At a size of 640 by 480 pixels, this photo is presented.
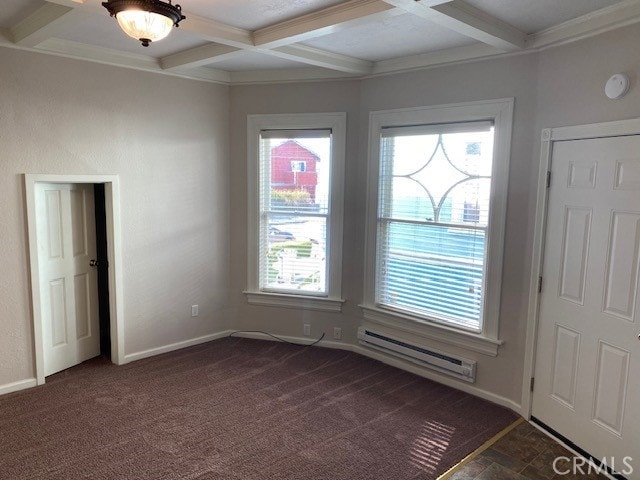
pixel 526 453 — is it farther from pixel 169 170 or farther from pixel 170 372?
pixel 169 170

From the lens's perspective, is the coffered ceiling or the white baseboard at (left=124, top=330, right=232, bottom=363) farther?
the white baseboard at (left=124, top=330, right=232, bottom=363)

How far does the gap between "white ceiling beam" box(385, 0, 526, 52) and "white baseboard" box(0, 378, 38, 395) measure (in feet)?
12.3

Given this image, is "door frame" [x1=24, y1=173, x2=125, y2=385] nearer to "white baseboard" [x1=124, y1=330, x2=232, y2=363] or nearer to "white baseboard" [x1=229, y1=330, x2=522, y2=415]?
"white baseboard" [x1=124, y1=330, x2=232, y2=363]

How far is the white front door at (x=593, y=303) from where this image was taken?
2.64m

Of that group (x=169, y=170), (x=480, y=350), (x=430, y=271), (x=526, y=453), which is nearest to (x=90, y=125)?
(x=169, y=170)

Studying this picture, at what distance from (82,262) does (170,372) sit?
4.13 feet

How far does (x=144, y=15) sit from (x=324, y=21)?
3.96 feet

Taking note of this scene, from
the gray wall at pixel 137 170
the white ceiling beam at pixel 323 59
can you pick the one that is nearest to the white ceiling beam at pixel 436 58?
the white ceiling beam at pixel 323 59

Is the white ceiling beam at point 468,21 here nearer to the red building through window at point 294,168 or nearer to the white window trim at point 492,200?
the white window trim at point 492,200

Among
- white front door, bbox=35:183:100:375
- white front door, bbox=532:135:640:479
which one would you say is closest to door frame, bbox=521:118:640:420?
white front door, bbox=532:135:640:479

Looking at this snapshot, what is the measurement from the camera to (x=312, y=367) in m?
4.19

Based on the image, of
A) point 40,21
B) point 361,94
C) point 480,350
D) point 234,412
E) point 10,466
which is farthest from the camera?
point 361,94

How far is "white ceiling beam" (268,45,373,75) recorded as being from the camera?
3504mm

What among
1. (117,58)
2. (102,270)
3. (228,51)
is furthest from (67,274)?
(228,51)
